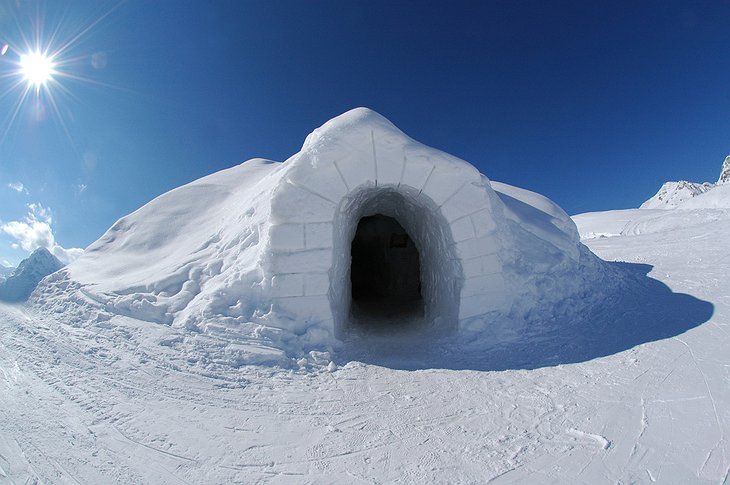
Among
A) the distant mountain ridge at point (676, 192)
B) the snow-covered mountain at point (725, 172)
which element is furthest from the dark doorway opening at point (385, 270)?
the snow-covered mountain at point (725, 172)

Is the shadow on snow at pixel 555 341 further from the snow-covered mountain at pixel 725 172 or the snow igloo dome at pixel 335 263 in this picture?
the snow-covered mountain at pixel 725 172

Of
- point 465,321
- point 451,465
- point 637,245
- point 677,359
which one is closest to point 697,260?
point 637,245

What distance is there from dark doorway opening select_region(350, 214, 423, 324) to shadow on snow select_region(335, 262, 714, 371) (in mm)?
2445

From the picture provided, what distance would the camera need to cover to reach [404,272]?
9.15 metres

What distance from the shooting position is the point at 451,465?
6.74 feet

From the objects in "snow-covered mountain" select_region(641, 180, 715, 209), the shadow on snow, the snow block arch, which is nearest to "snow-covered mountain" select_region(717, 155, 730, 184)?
"snow-covered mountain" select_region(641, 180, 715, 209)

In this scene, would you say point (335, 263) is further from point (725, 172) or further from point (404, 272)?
point (725, 172)

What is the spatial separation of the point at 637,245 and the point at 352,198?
945 cm

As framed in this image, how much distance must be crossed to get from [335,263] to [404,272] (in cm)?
484

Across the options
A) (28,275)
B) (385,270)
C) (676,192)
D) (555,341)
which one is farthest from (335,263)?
(676,192)

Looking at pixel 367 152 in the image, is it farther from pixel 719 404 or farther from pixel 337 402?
pixel 719 404

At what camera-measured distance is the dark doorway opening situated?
7.73m

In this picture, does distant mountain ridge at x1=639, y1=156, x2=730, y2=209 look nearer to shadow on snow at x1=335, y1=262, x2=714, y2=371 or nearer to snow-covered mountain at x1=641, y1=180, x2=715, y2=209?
snow-covered mountain at x1=641, y1=180, x2=715, y2=209

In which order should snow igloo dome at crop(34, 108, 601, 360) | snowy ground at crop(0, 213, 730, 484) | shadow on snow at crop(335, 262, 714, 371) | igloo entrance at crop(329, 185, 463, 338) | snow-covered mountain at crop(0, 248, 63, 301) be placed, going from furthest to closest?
snow-covered mountain at crop(0, 248, 63, 301), igloo entrance at crop(329, 185, 463, 338), snow igloo dome at crop(34, 108, 601, 360), shadow on snow at crop(335, 262, 714, 371), snowy ground at crop(0, 213, 730, 484)
